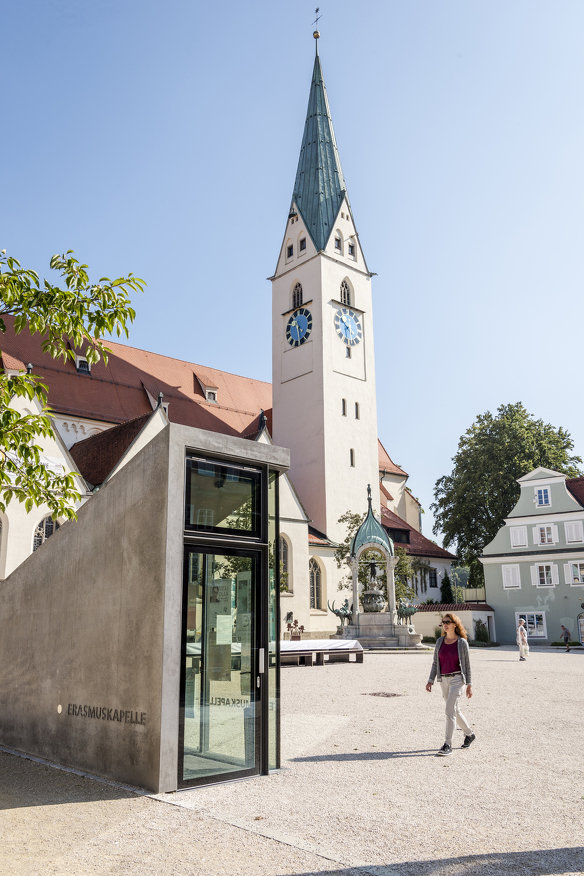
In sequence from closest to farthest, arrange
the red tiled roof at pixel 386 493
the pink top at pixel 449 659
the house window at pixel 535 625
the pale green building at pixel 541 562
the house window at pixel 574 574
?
the pink top at pixel 449 659
the house window at pixel 574 574
the pale green building at pixel 541 562
the house window at pixel 535 625
the red tiled roof at pixel 386 493

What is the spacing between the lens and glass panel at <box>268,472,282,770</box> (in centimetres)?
748

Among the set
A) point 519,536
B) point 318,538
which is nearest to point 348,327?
point 318,538

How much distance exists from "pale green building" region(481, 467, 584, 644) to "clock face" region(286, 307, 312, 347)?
16102mm

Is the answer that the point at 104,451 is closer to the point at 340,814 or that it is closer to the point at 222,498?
the point at 222,498

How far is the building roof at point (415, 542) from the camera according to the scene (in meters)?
47.8

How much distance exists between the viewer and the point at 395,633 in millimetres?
30156

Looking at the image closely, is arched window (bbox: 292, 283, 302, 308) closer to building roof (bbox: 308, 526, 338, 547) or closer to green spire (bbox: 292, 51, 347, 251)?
green spire (bbox: 292, 51, 347, 251)

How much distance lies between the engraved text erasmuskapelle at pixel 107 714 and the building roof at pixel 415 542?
40062 mm

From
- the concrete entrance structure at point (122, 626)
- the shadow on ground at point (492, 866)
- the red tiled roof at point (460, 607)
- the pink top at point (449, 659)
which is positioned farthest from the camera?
the red tiled roof at point (460, 607)

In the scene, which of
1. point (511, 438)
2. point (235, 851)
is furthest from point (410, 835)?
point (511, 438)

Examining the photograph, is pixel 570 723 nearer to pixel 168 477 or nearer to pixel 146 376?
pixel 168 477

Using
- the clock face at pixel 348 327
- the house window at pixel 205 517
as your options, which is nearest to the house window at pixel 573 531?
the clock face at pixel 348 327

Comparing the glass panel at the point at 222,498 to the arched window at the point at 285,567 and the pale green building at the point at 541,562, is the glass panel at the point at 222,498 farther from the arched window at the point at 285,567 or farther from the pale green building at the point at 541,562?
the pale green building at the point at 541,562

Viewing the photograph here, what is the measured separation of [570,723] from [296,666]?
12.5 m
